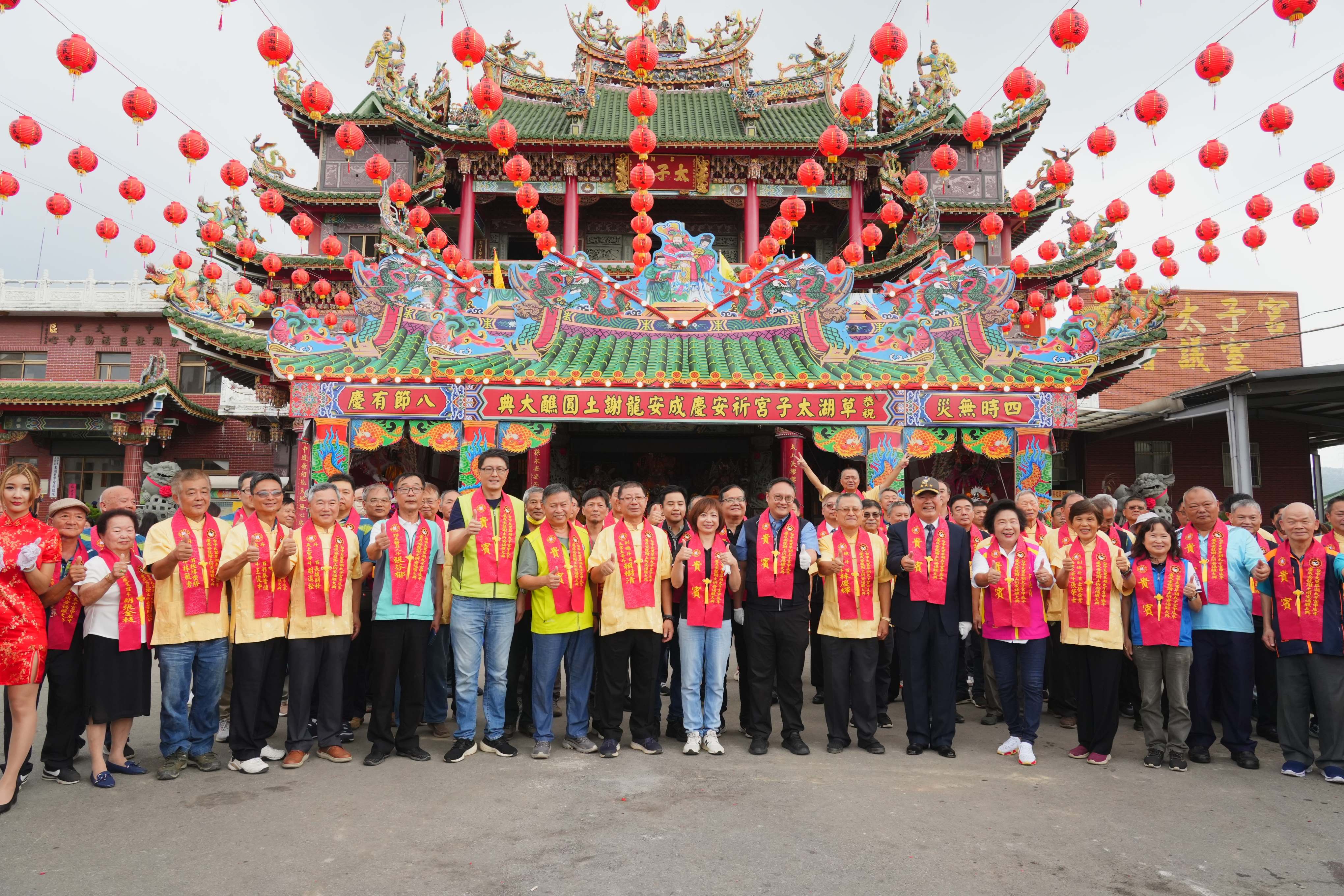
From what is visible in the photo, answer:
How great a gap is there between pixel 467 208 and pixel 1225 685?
553 inches

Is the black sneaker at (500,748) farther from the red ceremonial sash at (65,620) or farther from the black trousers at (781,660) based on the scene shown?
the red ceremonial sash at (65,620)

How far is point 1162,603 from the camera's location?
4.63 meters

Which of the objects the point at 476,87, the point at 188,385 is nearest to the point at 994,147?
the point at 476,87

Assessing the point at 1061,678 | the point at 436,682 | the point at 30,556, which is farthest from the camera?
the point at 1061,678

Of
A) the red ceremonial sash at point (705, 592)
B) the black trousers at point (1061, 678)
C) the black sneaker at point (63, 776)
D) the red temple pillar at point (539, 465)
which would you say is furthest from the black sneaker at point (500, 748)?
the red temple pillar at point (539, 465)

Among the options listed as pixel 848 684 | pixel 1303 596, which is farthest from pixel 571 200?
pixel 1303 596

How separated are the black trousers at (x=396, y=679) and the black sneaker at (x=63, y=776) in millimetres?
1386

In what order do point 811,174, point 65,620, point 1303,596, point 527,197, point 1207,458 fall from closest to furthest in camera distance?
point 65,620 → point 1303,596 → point 811,174 → point 527,197 → point 1207,458

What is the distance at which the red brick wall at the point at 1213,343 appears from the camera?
702 inches

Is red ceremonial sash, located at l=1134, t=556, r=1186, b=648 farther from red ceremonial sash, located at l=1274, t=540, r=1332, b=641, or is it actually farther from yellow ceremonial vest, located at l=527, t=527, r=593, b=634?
yellow ceremonial vest, located at l=527, t=527, r=593, b=634

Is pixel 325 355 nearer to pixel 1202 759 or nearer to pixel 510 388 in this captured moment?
pixel 510 388

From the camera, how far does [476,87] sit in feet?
26.1

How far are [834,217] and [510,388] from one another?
9996mm

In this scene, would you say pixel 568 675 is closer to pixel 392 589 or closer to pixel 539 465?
pixel 392 589
